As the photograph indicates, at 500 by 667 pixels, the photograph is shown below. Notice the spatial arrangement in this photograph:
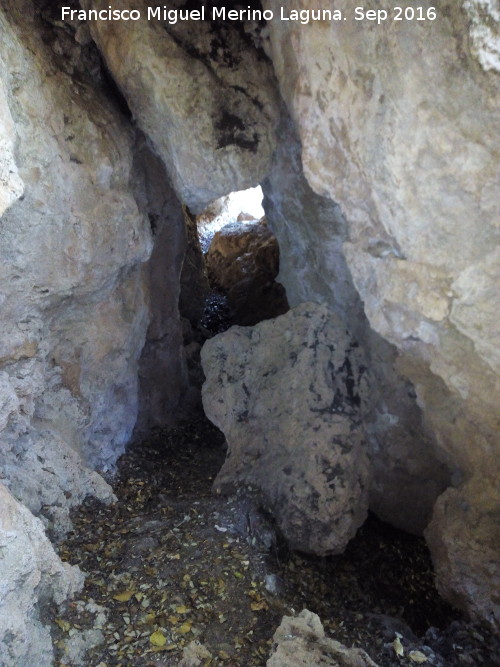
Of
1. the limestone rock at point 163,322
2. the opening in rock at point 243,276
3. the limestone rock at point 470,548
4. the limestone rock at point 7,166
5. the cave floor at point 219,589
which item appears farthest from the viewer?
the opening in rock at point 243,276

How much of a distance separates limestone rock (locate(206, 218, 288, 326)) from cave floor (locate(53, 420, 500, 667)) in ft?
9.57

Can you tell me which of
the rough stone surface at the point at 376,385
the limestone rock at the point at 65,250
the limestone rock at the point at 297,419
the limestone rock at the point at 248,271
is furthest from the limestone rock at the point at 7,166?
the limestone rock at the point at 248,271

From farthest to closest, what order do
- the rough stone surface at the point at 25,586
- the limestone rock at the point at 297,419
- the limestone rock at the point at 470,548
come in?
the limestone rock at the point at 297,419, the limestone rock at the point at 470,548, the rough stone surface at the point at 25,586

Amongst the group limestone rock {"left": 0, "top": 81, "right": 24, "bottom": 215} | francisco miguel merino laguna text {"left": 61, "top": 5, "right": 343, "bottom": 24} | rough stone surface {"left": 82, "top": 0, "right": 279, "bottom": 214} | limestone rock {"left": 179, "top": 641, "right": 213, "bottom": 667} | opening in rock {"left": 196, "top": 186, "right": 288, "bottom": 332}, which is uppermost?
francisco miguel merino laguna text {"left": 61, "top": 5, "right": 343, "bottom": 24}

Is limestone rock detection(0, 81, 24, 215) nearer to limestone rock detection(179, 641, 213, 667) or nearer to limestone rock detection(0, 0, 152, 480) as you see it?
limestone rock detection(0, 0, 152, 480)

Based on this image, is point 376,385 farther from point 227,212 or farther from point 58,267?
point 227,212

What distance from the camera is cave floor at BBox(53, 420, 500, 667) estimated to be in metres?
2.43

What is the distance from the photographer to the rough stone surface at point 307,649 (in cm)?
229

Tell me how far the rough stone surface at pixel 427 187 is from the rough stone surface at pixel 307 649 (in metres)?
0.92

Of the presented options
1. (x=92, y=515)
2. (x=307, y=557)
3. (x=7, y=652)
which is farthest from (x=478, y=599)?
(x=7, y=652)

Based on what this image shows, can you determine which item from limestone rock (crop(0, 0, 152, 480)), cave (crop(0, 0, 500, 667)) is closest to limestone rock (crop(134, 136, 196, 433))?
cave (crop(0, 0, 500, 667))

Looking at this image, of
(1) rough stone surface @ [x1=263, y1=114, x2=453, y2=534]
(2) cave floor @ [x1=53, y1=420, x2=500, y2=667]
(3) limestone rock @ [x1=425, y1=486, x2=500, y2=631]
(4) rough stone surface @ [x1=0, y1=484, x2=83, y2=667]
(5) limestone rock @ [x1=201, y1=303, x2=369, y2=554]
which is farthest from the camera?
(1) rough stone surface @ [x1=263, y1=114, x2=453, y2=534]

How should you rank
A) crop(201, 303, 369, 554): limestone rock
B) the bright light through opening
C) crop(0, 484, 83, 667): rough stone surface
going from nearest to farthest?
crop(0, 484, 83, 667): rough stone surface, crop(201, 303, 369, 554): limestone rock, the bright light through opening

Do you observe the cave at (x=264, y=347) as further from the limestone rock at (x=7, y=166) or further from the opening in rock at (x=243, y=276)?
the opening in rock at (x=243, y=276)
